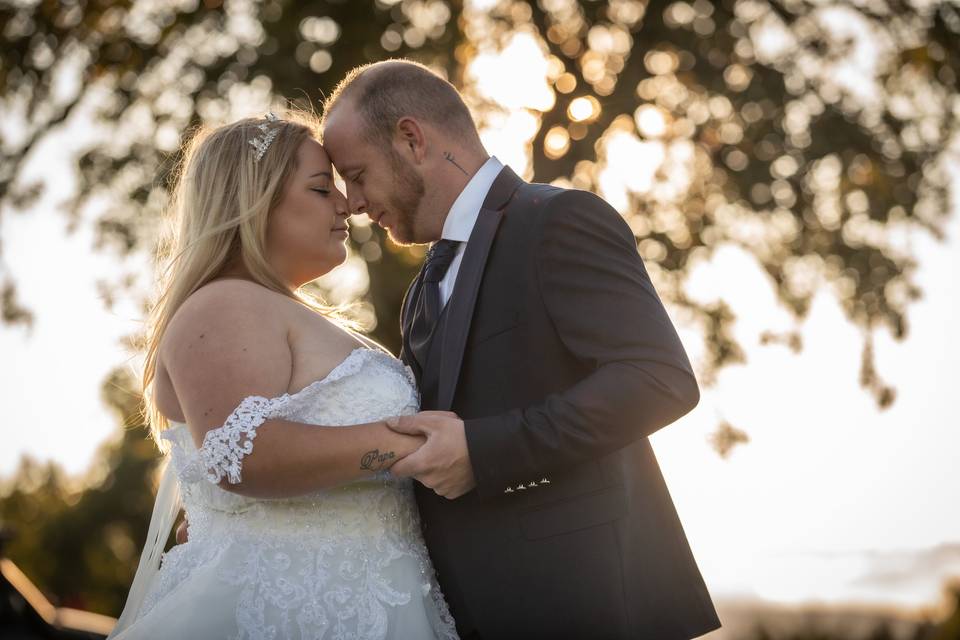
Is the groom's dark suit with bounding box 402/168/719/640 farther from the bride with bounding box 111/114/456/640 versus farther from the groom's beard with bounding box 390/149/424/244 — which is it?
the groom's beard with bounding box 390/149/424/244

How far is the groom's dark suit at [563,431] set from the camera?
315cm

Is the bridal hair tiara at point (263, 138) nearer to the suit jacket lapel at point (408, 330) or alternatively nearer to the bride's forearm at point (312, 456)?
the suit jacket lapel at point (408, 330)

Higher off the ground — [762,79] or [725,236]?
[762,79]

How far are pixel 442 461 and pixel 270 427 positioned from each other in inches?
19.5

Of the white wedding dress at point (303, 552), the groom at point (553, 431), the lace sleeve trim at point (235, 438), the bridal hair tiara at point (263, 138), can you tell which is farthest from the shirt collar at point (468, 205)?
the lace sleeve trim at point (235, 438)

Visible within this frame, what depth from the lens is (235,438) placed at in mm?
3102

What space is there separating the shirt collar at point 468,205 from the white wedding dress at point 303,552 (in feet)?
1.71

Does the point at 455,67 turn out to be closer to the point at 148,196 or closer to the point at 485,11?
the point at 485,11

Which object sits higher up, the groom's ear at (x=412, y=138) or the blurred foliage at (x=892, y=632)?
the groom's ear at (x=412, y=138)

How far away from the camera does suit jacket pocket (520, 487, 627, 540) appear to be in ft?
10.7

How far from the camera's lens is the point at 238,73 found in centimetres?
949

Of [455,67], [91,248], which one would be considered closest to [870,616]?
[455,67]

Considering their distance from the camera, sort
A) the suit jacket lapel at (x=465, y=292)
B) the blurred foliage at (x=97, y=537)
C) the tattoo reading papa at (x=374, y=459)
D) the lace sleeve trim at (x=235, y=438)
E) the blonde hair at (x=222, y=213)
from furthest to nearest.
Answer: the blurred foliage at (x=97, y=537) → the blonde hair at (x=222, y=213) → the suit jacket lapel at (x=465, y=292) → the tattoo reading papa at (x=374, y=459) → the lace sleeve trim at (x=235, y=438)

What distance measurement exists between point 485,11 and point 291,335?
275 inches
